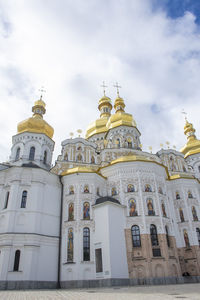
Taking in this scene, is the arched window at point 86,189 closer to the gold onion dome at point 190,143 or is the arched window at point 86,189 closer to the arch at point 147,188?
the arch at point 147,188

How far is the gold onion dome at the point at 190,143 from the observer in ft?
113

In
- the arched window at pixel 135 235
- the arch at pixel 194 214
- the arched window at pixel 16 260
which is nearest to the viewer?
the arched window at pixel 16 260

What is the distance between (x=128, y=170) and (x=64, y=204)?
6.01 metres

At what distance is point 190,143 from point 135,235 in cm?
2224

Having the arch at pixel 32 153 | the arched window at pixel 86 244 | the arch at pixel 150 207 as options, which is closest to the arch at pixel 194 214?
the arch at pixel 150 207

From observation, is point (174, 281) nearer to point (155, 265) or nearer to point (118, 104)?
point (155, 265)

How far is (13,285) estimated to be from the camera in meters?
14.8

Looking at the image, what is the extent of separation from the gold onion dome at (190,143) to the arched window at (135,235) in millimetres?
20170

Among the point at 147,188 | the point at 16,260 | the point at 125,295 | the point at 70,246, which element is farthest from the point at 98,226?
the point at 125,295

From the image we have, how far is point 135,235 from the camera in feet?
57.6

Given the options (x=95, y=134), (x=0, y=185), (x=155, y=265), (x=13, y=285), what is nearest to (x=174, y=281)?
(x=155, y=265)

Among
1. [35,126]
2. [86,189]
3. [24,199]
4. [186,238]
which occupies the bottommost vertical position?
[186,238]

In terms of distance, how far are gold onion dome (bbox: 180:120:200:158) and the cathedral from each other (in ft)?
43.0

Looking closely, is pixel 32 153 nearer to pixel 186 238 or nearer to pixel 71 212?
pixel 71 212
